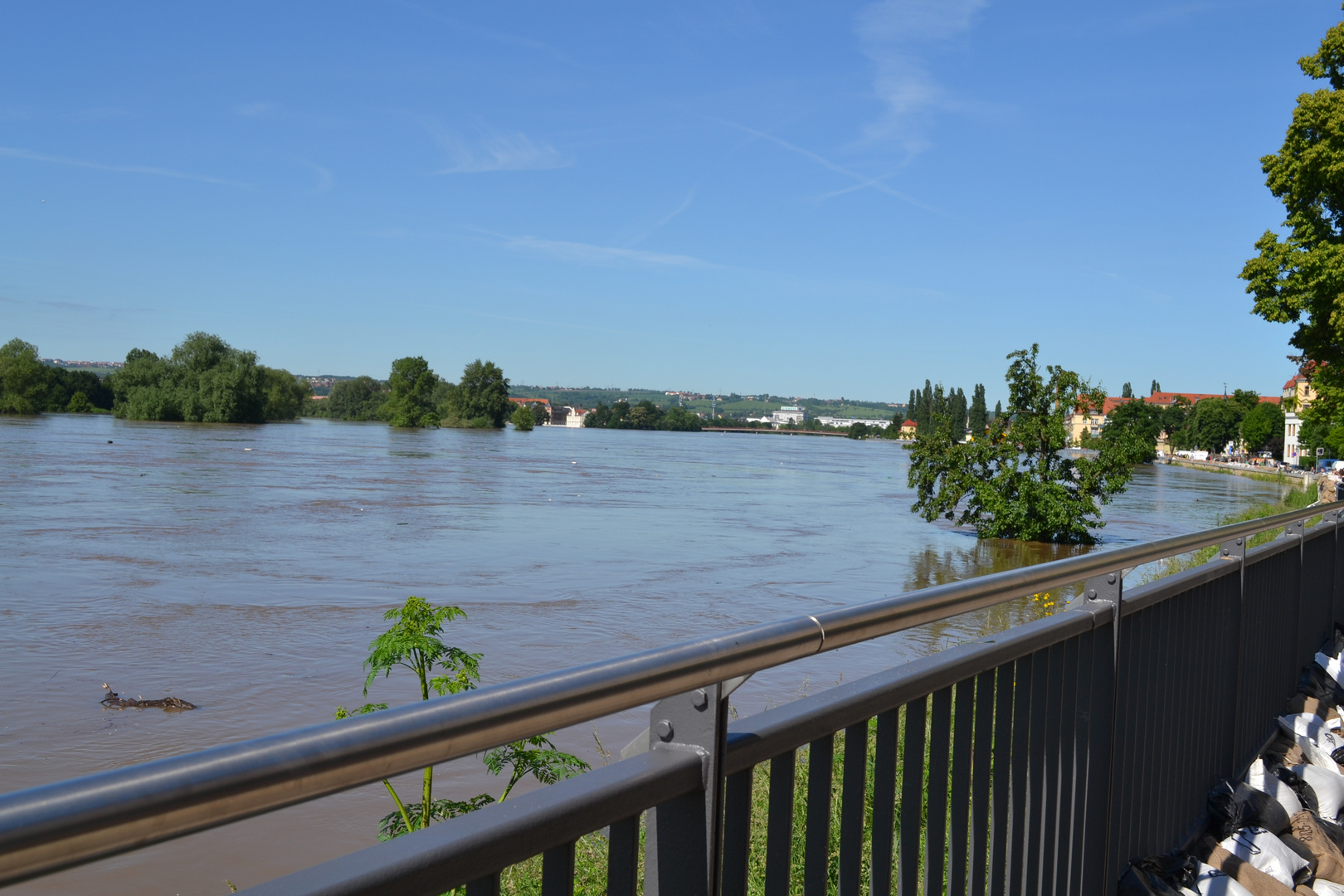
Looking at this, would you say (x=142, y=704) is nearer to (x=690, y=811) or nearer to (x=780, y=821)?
(x=780, y=821)

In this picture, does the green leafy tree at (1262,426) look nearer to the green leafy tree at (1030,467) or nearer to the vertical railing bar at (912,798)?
the green leafy tree at (1030,467)

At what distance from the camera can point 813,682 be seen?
484 inches

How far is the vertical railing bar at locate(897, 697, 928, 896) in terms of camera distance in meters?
2.14

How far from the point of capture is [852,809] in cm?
200

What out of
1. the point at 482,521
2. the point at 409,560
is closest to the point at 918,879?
the point at 409,560

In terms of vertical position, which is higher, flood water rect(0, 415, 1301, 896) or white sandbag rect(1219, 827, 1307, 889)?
white sandbag rect(1219, 827, 1307, 889)

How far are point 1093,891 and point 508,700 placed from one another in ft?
8.94

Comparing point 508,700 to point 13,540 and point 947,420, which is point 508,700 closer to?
point 13,540

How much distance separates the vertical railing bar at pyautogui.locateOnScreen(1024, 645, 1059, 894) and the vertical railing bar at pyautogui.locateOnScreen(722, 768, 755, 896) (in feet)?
4.27

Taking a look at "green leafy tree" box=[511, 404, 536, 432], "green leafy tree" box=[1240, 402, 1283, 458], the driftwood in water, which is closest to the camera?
the driftwood in water

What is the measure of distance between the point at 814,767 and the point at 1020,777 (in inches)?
43.4

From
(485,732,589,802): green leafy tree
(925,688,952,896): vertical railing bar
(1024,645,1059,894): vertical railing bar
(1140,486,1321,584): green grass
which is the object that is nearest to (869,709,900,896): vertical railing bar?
(925,688,952,896): vertical railing bar

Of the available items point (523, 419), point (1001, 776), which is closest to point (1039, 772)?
point (1001, 776)

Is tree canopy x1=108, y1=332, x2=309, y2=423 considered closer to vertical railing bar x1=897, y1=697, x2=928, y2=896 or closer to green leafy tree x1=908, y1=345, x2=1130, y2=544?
green leafy tree x1=908, y1=345, x2=1130, y2=544
